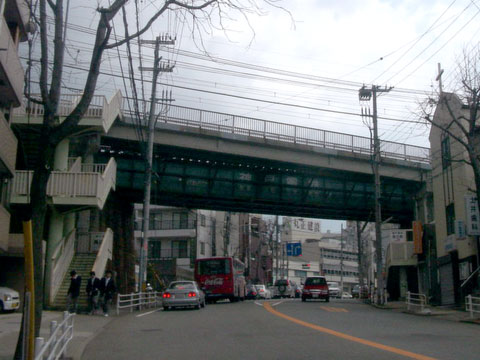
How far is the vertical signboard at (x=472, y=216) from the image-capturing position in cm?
2636

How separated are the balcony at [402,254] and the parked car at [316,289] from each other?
17.4 ft

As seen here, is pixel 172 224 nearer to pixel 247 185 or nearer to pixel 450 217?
pixel 247 185

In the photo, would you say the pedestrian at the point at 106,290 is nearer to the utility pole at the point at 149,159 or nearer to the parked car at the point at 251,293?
the utility pole at the point at 149,159

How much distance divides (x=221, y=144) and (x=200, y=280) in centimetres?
918

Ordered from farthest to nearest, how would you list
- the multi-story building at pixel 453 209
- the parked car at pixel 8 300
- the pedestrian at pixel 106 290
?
1. the multi-story building at pixel 453 209
2. the pedestrian at pixel 106 290
3. the parked car at pixel 8 300

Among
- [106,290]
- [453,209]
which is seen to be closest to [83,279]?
[106,290]

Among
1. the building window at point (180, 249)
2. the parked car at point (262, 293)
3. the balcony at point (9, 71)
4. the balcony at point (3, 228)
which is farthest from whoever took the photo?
the building window at point (180, 249)

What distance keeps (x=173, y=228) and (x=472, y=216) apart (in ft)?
140

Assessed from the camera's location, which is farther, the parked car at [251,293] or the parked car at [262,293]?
the parked car at [262,293]

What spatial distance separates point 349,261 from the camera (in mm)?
120688

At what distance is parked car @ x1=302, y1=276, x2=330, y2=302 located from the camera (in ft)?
Result: 136

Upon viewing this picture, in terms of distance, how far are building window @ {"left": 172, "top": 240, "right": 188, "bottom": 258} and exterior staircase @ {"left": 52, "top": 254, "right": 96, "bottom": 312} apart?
36557mm

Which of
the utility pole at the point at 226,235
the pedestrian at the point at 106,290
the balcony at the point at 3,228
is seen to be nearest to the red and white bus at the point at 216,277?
the pedestrian at the point at 106,290

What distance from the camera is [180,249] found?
214ft
